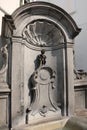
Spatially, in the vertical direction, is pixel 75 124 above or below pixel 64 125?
above

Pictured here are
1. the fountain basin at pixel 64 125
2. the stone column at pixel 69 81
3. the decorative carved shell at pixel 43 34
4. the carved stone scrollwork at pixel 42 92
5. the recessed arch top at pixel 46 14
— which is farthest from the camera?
the stone column at pixel 69 81

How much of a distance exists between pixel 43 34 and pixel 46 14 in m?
0.69

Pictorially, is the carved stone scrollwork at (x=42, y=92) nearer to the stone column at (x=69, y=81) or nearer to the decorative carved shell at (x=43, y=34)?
the stone column at (x=69, y=81)

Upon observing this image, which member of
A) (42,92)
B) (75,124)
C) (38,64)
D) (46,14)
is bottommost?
(75,124)

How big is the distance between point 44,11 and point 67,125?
3.33 m

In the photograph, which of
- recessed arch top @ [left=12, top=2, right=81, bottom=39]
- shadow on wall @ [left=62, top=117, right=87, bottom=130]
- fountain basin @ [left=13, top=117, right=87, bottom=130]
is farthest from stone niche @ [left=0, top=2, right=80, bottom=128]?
shadow on wall @ [left=62, top=117, right=87, bottom=130]

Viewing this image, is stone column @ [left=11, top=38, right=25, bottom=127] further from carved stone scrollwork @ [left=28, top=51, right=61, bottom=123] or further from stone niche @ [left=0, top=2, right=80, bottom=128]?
carved stone scrollwork @ [left=28, top=51, right=61, bottom=123]

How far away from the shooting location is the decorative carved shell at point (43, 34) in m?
7.00

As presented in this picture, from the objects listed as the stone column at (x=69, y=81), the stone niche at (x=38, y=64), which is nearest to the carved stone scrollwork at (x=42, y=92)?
the stone niche at (x=38, y=64)

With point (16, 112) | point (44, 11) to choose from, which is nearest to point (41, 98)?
point (16, 112)

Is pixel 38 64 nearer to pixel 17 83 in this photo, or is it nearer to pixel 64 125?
pixel 17 83

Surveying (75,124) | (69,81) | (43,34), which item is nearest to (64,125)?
(75,124)

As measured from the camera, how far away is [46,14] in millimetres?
7020

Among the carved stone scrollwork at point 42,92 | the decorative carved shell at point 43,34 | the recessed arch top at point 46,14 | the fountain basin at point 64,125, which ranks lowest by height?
the fountain basin at point 64,125
